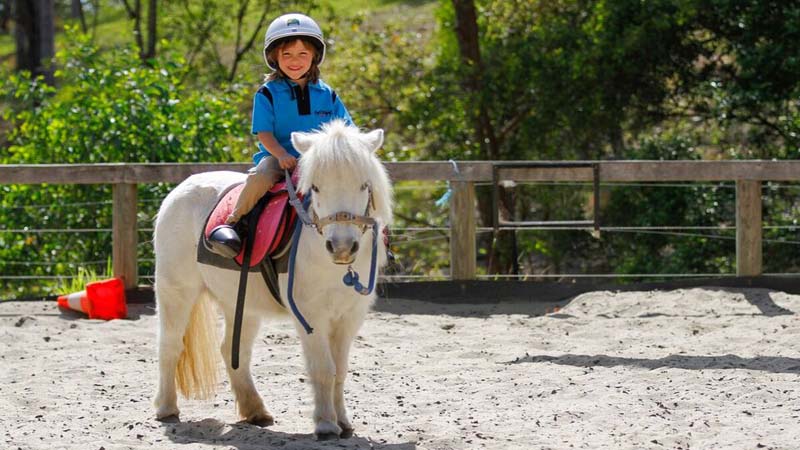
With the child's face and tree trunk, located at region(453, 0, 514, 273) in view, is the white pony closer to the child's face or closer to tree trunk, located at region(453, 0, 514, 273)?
the child's face

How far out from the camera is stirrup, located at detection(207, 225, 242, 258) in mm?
4906

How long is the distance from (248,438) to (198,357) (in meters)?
0.73

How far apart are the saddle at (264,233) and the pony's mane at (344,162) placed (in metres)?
0.35

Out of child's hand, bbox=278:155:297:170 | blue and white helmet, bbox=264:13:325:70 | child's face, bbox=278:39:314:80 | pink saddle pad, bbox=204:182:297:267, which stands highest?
blue and white helmet, bbox=264:13:325:70

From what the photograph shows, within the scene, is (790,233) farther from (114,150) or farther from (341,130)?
(341,130)

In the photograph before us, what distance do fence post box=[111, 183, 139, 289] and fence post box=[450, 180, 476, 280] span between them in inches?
103

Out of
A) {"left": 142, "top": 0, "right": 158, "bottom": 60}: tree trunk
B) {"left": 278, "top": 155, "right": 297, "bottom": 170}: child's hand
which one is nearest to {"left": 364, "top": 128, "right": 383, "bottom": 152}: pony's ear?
{"left": 278, "top": 155, "right": 297, "bottom": 170}: child's hand

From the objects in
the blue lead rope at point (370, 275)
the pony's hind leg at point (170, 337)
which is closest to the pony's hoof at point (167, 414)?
the pony's hind leg at point (170, 337)

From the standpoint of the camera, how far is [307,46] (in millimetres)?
5090

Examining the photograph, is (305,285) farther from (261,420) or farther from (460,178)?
(460,178)

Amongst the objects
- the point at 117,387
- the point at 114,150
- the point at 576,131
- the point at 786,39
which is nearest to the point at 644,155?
the point at 576,131

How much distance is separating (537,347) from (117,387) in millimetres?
2660

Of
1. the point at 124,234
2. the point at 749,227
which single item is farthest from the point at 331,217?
the point at 749,227

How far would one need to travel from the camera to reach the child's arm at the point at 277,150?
491 cm
